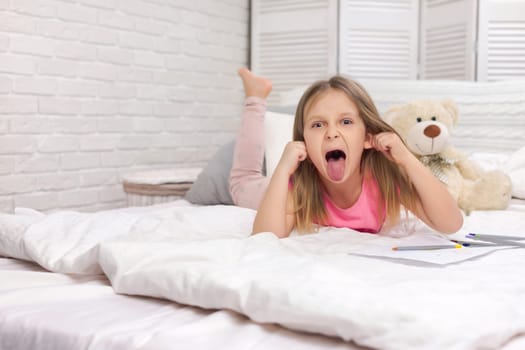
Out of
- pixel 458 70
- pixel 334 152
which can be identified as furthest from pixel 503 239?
pixel 458 70

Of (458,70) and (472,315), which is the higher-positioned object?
(458,70)

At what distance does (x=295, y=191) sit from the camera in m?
1.30

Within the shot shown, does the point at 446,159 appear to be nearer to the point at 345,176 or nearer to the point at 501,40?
the point at 345,176

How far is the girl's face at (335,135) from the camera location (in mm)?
1188

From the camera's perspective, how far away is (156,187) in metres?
2.11

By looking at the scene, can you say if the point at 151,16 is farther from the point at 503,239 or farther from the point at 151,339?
the point at 151,339

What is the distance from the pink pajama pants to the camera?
5.80 ft

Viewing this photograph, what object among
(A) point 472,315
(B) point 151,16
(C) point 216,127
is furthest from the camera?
(C) point 216,127

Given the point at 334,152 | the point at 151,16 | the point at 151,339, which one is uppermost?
the point at 151,16

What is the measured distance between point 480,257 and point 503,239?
21cm

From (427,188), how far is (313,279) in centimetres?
54

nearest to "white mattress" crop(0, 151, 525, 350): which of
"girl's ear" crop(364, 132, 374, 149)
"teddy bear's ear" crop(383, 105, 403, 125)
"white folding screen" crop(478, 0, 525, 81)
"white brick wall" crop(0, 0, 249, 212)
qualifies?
"girl's ear" crop(364, 132, 374, 149)

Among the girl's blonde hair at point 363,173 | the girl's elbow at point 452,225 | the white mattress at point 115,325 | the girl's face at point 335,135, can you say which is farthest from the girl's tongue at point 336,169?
the white mattress at point 115,325

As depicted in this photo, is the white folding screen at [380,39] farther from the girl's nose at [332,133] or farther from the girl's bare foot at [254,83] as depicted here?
the girl's nose at [332,133]
